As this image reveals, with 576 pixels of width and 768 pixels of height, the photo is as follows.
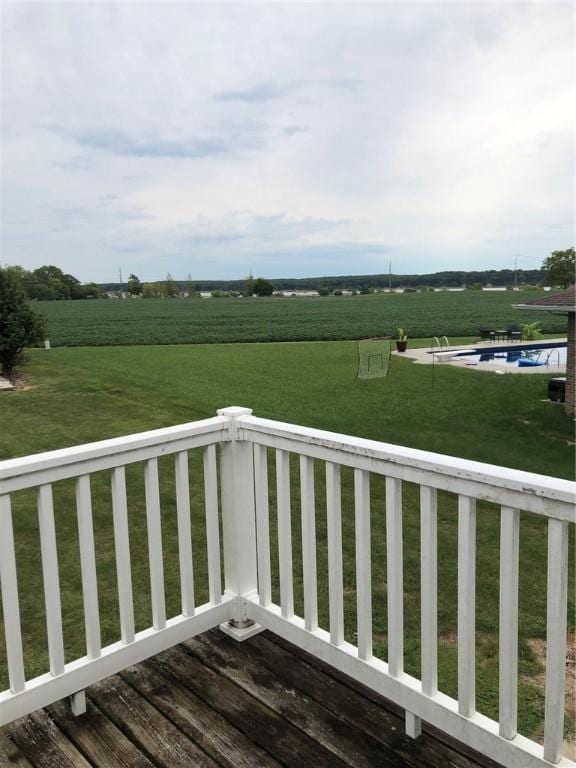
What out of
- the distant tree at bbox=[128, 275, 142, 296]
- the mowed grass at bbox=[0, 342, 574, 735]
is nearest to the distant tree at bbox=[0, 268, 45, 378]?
the mowed grass at bbox=[0, 342, 574, 735]

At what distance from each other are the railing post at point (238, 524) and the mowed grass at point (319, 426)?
0.94 meters

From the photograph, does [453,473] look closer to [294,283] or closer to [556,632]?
[556,632]

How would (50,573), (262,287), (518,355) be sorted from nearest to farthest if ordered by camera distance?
(50,573)
(518,355)
(262,287)

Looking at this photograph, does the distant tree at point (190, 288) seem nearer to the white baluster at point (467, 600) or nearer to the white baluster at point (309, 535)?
the white baluster at point (309, 535)

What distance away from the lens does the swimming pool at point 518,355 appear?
49.8ft

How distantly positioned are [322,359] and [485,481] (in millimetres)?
14826

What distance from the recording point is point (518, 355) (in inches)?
666

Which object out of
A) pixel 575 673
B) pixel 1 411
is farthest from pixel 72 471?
pixel 1 411

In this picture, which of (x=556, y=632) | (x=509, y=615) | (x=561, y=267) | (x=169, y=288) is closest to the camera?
(x=556, y=632)

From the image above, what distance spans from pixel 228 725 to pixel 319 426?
6.30 meters

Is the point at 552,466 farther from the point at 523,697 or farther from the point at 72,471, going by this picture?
the point at 72,471

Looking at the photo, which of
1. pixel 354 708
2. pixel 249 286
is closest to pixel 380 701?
pixel 354 708

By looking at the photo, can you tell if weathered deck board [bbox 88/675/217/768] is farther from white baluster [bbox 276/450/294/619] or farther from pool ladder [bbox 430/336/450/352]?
pool ladder [bbox 430/336/450/352]

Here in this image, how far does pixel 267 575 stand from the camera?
226 cm
